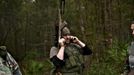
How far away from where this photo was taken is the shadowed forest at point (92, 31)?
37.9 feet

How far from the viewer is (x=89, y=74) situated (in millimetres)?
11406

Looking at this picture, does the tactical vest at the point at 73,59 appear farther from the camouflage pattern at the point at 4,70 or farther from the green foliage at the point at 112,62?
the green foliage at the point at 112,62

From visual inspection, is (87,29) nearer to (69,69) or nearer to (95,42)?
(95,42)

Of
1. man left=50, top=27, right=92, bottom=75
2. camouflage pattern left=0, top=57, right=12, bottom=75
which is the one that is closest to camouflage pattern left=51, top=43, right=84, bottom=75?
man left=50, top=27, right=92, bottom=75

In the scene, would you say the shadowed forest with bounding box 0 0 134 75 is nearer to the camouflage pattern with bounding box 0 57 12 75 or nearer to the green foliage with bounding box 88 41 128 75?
the green foliage with bounding box 88 41 128 75

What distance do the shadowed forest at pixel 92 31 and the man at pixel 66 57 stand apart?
4012 millimetres

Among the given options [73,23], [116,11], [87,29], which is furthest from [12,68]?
[73,23]

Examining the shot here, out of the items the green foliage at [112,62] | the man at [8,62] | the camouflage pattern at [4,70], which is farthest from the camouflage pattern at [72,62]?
the green foliage at [112,62]

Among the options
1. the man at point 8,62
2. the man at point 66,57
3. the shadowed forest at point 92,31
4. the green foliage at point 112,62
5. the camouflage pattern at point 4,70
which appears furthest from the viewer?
the shadowed forest at point 92,31

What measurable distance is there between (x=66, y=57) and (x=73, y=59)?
6.5 inches

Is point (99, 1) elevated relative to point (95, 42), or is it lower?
elevated

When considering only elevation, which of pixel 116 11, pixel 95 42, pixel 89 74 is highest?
pixel 116 11

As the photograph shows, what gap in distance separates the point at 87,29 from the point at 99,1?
0.85 m

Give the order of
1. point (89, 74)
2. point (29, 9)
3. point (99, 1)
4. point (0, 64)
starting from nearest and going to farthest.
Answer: point (0, 64), point (89, 74), point (99, 1), point (29, 9)
